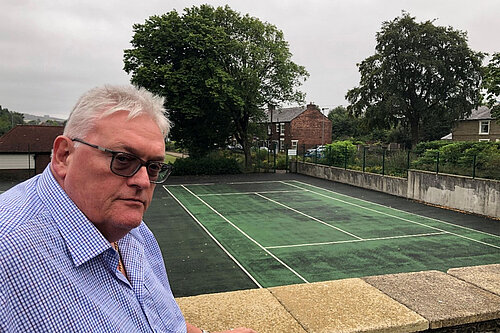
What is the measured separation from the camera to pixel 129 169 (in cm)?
137

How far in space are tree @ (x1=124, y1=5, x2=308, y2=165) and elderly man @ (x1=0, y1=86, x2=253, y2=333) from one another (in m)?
26.1

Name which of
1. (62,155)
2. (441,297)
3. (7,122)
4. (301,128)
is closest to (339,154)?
(441,297)

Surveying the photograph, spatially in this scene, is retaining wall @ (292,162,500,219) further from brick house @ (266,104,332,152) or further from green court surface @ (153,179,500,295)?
brick house @ (266,104,332,152)

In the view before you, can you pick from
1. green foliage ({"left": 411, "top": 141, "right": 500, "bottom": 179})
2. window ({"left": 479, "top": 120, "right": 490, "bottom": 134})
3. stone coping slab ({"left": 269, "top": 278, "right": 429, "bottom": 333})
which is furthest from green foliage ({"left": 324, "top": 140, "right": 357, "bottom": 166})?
window ({"left": 479, "top": 120, "right": 490, "bottom": 134})

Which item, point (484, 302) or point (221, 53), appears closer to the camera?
point (484, 302)

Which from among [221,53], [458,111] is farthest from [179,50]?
[458,111]

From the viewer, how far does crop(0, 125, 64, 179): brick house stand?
90.5 feet

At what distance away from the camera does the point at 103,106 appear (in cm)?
134

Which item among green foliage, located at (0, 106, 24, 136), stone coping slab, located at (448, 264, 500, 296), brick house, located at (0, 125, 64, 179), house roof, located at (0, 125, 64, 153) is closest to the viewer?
stone coping slab, located at (448, 264, 500, 296)

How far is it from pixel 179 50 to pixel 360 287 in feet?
93.9

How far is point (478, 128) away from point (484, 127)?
0.63 m

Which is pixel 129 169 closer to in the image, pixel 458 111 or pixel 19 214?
pixel 19 214

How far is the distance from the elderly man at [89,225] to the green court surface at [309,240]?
676 cm

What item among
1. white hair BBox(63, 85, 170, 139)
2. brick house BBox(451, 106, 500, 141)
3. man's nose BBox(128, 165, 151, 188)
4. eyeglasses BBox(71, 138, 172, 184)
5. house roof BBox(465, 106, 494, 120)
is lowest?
man's nose BBox(128, 165, 151, 188)
